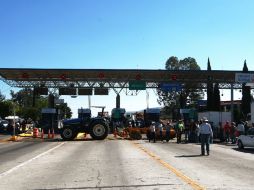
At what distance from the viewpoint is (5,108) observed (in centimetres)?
11569

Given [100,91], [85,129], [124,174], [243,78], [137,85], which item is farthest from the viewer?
[100,91]

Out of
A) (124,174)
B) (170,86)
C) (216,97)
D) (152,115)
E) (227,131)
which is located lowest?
(124,174)

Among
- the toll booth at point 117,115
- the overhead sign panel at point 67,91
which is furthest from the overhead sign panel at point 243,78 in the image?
the overhead sign panel at point 67,91

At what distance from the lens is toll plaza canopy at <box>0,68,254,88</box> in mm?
63594

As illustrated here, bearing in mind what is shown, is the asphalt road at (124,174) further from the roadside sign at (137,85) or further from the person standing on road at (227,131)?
the roadside sign at (137,85)

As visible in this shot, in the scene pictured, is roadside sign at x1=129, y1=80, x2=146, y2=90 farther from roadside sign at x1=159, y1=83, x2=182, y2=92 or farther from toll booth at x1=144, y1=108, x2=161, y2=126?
toll booth at x1=144, y1=108, x2=161, y2=126

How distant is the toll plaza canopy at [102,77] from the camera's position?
209 feet

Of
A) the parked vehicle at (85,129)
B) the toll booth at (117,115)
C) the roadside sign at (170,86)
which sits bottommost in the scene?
the parked vehicle at (85,129)

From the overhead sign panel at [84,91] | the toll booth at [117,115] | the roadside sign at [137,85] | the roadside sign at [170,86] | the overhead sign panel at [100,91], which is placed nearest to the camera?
the toll booth at [117,115]

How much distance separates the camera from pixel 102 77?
64.5 m

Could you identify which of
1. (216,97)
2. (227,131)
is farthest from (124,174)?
(216,97)

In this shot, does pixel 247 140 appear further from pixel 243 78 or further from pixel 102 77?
pixel 102 77

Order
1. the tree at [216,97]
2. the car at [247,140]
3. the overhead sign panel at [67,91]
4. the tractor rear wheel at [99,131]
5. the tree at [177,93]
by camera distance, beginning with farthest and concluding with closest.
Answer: the tree at [177,93] < the tree at [216,97] < the overhead sign panel at [67,91] < the tractor rear wheel at [99,131] < the car at [247,140]

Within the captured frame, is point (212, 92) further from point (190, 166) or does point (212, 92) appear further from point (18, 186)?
point (18, 186)
